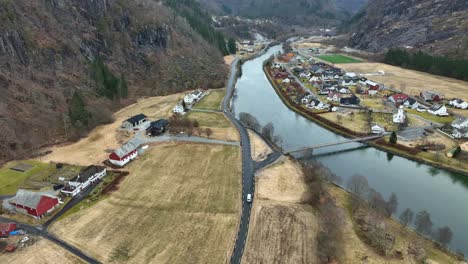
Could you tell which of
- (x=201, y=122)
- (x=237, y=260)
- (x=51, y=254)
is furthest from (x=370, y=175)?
(x=51, y=254)

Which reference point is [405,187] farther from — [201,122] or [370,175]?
[201,122]

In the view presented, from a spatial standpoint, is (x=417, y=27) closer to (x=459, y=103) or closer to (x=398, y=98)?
(x=459, y=103)

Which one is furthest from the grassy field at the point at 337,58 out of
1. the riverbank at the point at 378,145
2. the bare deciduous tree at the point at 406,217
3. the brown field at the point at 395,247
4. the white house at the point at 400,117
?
the brown field at the point at 395,247

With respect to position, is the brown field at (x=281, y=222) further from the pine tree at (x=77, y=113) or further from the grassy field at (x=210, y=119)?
the pine tree at (x=77, y=113)

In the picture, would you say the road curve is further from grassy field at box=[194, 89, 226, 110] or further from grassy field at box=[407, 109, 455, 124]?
grassy field at box=[407, 109, 455, 124]

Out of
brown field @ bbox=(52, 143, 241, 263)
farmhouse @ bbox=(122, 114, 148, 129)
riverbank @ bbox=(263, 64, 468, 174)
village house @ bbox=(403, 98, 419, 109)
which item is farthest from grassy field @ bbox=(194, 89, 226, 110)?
village house @ bbox=(403, 98, 419, 109)

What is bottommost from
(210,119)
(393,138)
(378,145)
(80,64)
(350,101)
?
(378,145)

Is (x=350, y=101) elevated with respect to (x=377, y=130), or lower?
elevated

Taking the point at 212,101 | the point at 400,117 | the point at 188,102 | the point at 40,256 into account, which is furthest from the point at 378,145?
the point at 40,256
